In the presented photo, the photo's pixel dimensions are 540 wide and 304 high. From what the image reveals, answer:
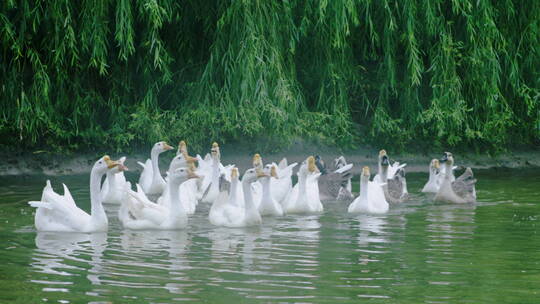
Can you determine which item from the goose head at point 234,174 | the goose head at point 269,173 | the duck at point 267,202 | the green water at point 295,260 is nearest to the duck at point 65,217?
the green water at point 295,260

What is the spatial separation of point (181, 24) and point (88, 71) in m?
1.58

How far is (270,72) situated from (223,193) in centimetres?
468

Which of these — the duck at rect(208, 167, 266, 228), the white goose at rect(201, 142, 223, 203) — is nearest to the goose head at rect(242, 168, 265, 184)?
the duck at rect(208, 167, 266, 228)

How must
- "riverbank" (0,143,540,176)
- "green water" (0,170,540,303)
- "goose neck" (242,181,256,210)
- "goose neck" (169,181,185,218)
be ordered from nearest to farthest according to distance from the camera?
"green water" (0,170,540,303) < "goose neck" (169,181,185,218) < "goose neck" (242,181,256,210) < "riverbank" (0,143,540,176)

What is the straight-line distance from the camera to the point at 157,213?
12.6 metres

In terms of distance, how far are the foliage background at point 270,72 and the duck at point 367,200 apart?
3271mm

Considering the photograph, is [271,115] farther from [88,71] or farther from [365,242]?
[365,242]

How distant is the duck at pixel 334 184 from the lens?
50.6 ft

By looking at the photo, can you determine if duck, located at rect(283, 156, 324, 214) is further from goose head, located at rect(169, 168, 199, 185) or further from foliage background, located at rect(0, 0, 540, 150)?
foliage background, located at rect(0, 0, 540, 150)

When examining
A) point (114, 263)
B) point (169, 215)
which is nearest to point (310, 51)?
point (169, 215)

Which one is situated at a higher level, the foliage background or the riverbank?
the foliage background

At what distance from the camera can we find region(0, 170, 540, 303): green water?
9.08 metres

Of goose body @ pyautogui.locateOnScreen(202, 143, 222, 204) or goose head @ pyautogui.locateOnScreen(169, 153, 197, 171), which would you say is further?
goose body @ pyautogui.locateOnScreen(202, 143, 222, 204)

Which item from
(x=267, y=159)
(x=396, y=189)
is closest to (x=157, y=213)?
(x=396, y=189)
